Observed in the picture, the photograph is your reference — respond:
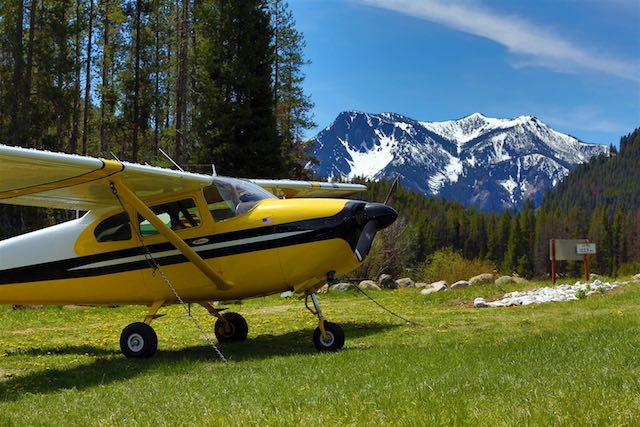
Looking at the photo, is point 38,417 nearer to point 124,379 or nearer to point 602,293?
point 124,379

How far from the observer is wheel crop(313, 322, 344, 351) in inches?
355

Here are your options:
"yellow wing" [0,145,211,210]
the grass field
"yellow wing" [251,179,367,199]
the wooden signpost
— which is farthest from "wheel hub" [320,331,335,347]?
the wooden signpost

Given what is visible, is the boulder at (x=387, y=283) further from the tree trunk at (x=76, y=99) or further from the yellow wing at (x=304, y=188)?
the tree trunk at (x=76, y=99)

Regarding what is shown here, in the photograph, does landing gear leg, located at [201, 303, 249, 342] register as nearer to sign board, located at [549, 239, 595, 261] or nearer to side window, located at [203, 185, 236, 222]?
side window, located at [203, 185, 236, 222]

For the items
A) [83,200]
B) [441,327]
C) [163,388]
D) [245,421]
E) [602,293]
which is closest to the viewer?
[245,421]

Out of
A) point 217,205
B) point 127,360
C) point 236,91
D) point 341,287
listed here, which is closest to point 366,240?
point 217,205

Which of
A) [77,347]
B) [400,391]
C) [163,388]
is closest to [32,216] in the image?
[77,347]

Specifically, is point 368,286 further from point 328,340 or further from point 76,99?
point 76,99

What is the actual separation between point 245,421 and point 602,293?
49.9 feet

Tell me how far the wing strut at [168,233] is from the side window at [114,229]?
1.03m

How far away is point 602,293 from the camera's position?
1686 cm

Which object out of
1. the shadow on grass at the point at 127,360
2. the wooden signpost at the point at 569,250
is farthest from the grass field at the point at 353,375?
the wooden signpost at the point at 569,250

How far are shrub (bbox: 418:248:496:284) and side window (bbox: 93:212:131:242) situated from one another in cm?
2512

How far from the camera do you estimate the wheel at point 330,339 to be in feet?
29.6
